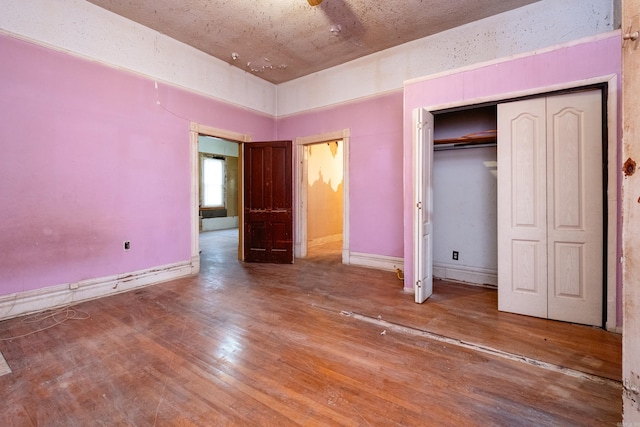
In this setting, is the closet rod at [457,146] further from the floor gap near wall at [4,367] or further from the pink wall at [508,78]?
the floor gap near wall at [4,367]

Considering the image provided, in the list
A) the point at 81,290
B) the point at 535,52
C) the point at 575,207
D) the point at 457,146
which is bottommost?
the point at 81,290

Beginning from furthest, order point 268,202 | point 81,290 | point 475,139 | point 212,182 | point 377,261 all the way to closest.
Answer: point 212,182, point 268,202, point 377,261, point 475,139, point 81,290

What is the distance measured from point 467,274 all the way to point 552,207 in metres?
1.52

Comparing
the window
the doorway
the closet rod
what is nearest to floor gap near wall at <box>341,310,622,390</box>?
the closet rod

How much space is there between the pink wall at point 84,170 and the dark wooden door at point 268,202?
121 centimetres

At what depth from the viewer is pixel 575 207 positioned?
270 cm

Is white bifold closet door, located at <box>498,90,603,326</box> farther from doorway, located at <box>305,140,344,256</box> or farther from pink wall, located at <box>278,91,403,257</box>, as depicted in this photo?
doorway, located at <box>305,140,344,256</box>

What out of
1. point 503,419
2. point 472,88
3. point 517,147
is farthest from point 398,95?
point 503,419

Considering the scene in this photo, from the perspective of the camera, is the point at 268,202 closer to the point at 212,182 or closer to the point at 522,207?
the point at 522,207

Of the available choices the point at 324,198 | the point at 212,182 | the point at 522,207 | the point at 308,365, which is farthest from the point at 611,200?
the point at 212,182

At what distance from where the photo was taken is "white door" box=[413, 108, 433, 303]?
3.16 metres

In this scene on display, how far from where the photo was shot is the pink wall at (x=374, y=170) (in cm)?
465

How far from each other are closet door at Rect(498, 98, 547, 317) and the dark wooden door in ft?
11.0

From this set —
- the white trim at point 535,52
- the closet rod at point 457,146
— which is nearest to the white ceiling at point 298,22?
the white trim at point 535,52
